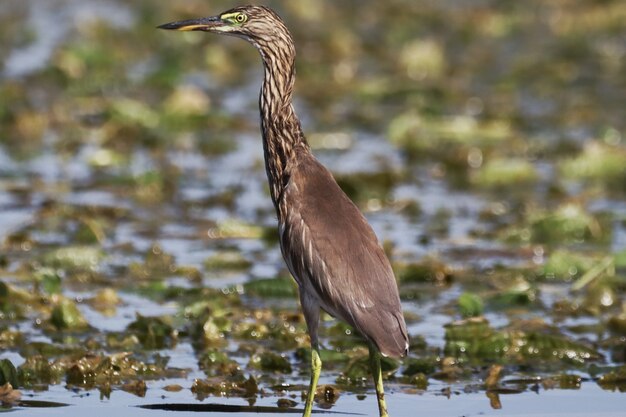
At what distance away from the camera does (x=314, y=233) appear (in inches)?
277

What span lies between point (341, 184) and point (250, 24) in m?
4.03

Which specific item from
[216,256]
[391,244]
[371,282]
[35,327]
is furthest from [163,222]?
[371,282]

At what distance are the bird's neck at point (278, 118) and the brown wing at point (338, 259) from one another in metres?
0.15

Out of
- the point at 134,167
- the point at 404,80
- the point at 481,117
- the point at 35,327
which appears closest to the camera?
the point at 35,327

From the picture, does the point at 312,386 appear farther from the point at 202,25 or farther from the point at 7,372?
the point at 202,25

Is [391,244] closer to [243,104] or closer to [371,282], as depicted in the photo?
[371,282]

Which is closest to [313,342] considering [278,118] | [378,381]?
[378,381]

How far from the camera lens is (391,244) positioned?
10.2 metres

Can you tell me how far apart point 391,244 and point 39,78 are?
6788 mm

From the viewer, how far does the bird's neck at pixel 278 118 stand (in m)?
7.49

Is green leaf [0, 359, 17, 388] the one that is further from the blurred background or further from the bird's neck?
the bird's neck

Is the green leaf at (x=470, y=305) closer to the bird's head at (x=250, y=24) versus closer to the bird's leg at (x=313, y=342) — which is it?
the bird's leg at (x=313, y=342)

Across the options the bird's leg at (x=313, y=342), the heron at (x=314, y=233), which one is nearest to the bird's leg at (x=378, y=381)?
the heron at (x=314, y=233)

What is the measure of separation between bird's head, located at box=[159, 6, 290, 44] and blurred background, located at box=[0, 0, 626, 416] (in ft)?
5.35
